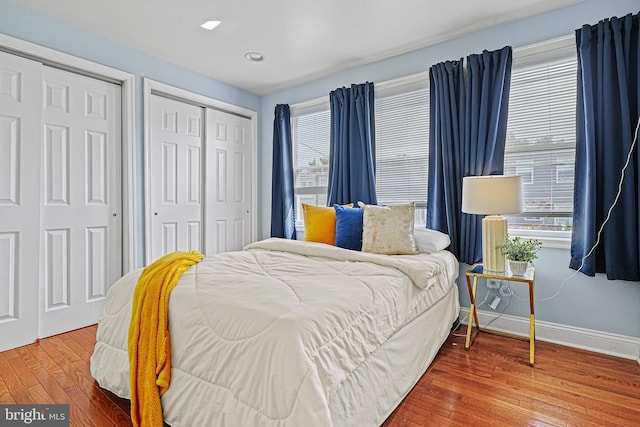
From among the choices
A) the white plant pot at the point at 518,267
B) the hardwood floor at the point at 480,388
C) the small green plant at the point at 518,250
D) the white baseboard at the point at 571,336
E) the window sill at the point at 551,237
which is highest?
the window sill at the point at 551,237

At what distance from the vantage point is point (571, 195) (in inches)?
97.8

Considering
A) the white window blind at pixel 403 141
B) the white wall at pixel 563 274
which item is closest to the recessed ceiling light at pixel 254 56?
the white window blind at pixel 403 141

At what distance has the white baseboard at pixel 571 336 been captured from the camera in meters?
2.27

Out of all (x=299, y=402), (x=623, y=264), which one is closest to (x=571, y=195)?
(x=623, y=264)

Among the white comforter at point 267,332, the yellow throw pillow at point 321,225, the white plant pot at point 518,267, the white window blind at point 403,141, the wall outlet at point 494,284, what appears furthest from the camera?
the white window blind at point 403,141

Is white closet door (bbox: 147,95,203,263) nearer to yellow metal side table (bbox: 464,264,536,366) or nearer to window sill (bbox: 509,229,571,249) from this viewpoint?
yellow metal side table (bbox: 464,264,536,366)

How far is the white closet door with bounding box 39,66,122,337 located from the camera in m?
2.68

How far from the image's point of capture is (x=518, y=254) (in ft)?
7.61

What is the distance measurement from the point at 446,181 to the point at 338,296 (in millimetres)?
1774

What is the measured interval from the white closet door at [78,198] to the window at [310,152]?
1833mm

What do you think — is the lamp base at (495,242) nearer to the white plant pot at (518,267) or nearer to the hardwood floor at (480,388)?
the white plant pot at (518,267)

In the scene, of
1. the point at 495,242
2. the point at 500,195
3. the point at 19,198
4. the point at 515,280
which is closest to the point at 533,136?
the point at 500,195

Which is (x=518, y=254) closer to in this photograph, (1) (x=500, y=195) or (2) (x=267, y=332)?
(1) (x=500, y=195)

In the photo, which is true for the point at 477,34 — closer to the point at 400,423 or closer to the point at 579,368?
the point at 579,368
